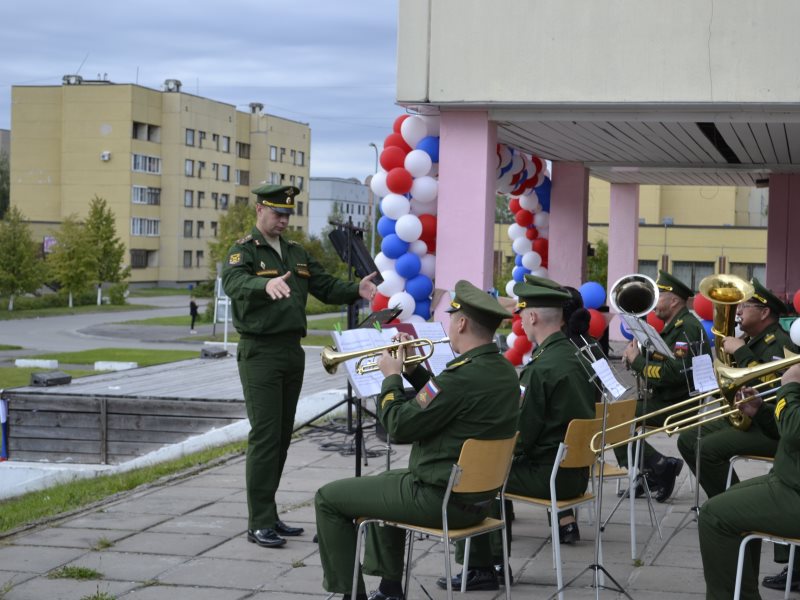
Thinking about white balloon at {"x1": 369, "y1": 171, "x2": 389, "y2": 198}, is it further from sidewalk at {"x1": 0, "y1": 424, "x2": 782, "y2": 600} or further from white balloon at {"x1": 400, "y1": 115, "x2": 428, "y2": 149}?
sidewalk at {"x1": 0, "y1": 424, "x2": 782, "y2": 600}

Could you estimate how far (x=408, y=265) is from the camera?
11.2m

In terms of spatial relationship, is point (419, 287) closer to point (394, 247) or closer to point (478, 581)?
point (394, 247)

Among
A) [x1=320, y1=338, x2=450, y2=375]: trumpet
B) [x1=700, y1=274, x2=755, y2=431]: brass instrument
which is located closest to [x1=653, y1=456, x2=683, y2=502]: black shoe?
[x1=700, y1=274, x2=755, y2=431]: brass instrument

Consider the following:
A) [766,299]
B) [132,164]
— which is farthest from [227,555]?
[132,164]

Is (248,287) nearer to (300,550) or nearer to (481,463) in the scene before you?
(300,550)

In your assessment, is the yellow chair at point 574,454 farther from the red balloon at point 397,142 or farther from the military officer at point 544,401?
the red balloon at point 397,142

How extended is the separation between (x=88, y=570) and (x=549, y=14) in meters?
7.06

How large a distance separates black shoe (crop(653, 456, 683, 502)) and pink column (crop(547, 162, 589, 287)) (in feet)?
30.2

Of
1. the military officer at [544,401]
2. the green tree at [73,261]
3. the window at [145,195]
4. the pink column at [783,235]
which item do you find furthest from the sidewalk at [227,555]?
the window at [145,195]

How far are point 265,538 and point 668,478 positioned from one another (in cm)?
316

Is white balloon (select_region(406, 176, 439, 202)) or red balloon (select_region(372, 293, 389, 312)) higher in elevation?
white balloon (select_region(406, 176, 439, 202))

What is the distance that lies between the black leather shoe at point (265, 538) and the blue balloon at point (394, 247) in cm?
495

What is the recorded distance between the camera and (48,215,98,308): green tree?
53.2m

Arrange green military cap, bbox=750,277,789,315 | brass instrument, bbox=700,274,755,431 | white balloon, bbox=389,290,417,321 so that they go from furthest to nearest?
white balloon, bbox=389,290,417,321
green military cap, bbox=750,277,789,315
brass instrument, bbox=700,274,755,431
